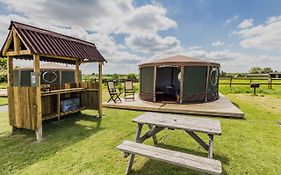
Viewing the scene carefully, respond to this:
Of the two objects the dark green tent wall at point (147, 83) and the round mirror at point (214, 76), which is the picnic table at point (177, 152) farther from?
the round mirror at point (214, 76)

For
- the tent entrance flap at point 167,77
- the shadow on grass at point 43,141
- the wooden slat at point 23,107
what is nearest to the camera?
the shadow on grass at point 43,141

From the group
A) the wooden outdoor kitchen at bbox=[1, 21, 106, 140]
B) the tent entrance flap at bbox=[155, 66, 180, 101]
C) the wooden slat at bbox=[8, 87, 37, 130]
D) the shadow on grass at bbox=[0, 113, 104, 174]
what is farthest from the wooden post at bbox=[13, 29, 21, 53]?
the tent entrance flap at bbox=[155, 66, 180, 101]

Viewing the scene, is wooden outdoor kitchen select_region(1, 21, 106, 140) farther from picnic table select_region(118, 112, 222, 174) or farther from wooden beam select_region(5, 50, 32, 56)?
picnic table select_region(118, 112, 222, 174)

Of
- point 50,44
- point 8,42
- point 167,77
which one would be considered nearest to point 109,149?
point 50,44

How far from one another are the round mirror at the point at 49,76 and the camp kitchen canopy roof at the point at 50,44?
28.8ft

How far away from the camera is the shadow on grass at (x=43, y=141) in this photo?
2.83 metres

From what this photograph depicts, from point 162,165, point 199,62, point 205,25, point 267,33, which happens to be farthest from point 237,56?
point 162,165

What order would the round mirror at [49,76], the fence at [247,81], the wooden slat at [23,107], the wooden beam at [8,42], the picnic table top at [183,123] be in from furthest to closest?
the fence at [247,81] → the round mirror at [49,76] → the wooden beam at [8,42] → the wooden slat at [23,107] → the picnic table top at [183,123]

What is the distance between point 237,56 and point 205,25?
1031 cm

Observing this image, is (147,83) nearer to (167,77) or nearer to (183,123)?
(167,77)

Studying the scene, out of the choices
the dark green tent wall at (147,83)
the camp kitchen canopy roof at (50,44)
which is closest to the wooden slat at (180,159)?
the camp kitchen canopy roof at (50,44)

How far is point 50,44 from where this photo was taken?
420 centimetres

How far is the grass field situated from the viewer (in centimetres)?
261

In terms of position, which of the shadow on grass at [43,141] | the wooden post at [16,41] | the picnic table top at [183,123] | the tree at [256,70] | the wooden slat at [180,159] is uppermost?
the tree at [256,70]
